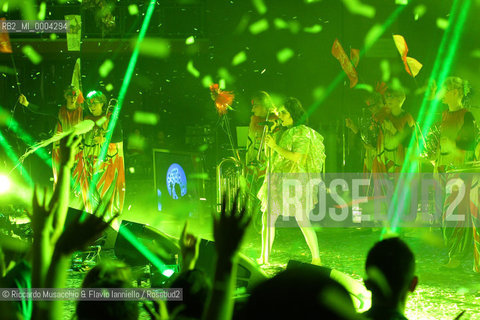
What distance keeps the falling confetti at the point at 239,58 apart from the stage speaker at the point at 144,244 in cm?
663

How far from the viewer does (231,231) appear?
1.67 metres

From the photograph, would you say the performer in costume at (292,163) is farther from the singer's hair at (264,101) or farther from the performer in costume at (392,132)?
the performer in costume at (392,132)

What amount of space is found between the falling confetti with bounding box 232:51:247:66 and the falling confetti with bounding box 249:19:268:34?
1.40ft

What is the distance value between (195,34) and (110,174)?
5.40 m

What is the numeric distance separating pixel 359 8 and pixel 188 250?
30.8ft

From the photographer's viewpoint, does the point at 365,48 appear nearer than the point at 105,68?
Yes

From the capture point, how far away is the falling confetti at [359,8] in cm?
1098

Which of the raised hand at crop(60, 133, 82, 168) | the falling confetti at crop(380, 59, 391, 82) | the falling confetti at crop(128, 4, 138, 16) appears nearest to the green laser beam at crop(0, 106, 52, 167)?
the falling confetti at crop(128, 4, 138, 16)

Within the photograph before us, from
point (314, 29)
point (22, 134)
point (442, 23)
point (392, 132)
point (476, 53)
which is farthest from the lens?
point (22, 134)

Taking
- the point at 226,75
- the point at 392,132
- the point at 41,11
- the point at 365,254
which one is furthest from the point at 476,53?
the point at 41,11

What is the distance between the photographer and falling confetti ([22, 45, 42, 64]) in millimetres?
14000

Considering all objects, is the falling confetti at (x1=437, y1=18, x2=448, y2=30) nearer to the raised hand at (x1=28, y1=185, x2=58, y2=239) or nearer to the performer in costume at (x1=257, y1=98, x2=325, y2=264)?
the performer in costume at (x1=257, y1=98, x2=325, y2=264)

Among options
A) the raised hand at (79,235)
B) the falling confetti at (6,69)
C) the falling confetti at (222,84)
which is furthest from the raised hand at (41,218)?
the falling confetti at (6,69)

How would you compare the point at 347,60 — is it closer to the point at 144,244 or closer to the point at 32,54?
the point at 144,244
